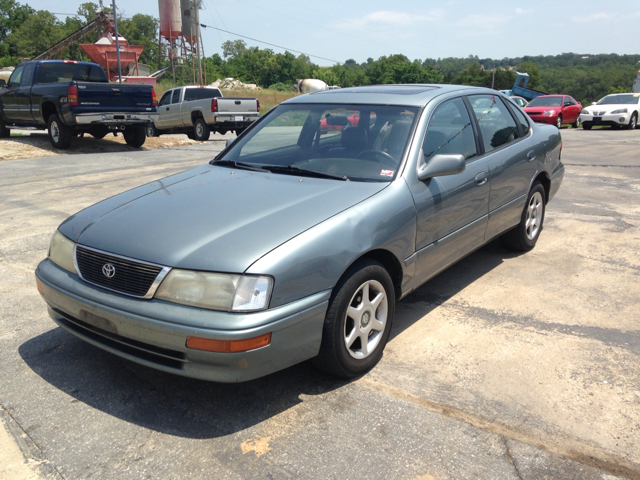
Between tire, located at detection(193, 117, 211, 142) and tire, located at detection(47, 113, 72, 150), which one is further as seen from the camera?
tire, located at detection(193, 117, 211, 142)

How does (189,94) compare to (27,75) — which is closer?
(27,75)

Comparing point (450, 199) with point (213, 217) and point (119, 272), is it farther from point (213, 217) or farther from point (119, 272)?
point (119, 272)

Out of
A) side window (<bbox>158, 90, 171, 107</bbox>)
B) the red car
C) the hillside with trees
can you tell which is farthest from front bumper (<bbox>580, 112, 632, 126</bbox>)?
the hillside with trees

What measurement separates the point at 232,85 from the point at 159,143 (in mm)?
57490

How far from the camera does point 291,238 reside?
274 cm

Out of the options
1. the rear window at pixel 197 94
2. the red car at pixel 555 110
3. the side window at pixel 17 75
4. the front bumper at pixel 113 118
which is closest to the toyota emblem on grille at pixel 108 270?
the front bumper at pixel 113 118

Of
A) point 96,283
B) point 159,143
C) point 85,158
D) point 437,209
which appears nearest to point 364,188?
point 437,209

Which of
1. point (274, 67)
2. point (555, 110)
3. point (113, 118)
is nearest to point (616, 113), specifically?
point (555, 110)

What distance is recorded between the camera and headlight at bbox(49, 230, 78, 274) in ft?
10.1

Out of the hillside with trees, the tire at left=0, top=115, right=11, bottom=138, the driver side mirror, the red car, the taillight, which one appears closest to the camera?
the driver side mirror

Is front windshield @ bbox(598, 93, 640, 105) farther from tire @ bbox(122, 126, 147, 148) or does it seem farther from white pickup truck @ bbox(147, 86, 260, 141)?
tire @ bbox(122, 126, 147, 148)

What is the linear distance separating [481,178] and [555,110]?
876 inches

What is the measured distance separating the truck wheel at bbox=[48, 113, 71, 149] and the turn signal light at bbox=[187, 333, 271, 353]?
12.2 metres

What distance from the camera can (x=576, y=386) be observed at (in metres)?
3.05
